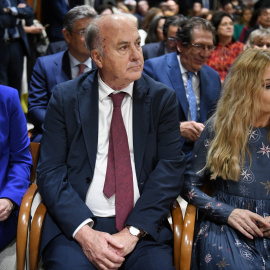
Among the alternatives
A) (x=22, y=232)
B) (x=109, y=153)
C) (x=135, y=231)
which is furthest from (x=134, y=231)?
(x=22, y=232)

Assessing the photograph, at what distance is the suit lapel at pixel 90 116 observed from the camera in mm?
1873

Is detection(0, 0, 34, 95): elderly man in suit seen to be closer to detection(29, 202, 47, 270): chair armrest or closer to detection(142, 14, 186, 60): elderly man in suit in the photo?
detection(142, 14, 186, 60): elderly man in suit

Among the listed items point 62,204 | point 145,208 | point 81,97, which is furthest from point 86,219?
point 81,97

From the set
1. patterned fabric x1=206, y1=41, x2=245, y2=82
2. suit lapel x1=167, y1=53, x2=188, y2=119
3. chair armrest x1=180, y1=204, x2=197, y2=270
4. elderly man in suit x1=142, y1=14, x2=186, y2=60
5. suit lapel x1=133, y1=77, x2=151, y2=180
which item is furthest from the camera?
patterned fabric x1=206, y1=41, x2=245, y2=82

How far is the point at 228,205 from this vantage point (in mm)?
1849

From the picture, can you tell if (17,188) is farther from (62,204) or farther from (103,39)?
(103,39)

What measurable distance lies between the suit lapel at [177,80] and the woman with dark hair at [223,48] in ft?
5.44

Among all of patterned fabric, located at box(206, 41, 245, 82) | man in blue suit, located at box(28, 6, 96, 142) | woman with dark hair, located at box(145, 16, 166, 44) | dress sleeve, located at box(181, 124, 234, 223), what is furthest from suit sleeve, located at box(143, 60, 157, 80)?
woman with dark hair, located at box(145, 16, 166, 44)

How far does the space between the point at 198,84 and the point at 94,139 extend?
4.15 ft

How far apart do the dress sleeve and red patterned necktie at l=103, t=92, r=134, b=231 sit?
0.93ft

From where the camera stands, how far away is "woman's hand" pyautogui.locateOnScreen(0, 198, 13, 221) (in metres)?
1.88

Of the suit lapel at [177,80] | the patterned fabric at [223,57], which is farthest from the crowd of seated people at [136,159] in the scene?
the patterned fabric at [223,57]

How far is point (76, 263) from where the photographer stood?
1679 millimetres

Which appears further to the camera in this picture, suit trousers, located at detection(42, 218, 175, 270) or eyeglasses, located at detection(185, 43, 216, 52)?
eyeglasses, located at detection(185, 43, 216, 52)
